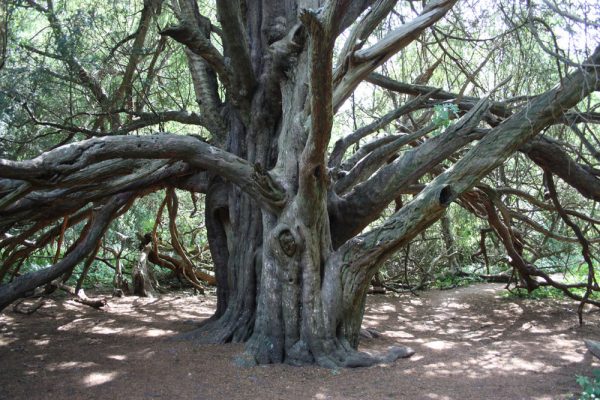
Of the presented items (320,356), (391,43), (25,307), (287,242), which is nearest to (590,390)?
(320,356)

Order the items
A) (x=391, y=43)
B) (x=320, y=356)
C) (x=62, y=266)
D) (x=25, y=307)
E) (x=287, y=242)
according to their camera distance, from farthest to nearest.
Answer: (x=25, y=307), (x=62, y=266), (x=287, y=242), (x=320, y=356), (x=391, y=43)

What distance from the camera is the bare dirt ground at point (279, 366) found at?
4.70 meters

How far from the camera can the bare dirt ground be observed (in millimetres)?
4699

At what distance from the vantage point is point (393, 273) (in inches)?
522

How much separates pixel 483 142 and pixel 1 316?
271 inches

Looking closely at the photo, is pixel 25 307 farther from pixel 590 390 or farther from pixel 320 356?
pixel 590 390

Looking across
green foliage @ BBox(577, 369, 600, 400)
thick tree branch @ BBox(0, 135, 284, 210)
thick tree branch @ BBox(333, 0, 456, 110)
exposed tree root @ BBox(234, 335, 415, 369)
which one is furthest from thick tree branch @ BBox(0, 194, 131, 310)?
green foliage @ BBox(577, 369, 600, 400)

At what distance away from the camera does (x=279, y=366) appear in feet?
18.1

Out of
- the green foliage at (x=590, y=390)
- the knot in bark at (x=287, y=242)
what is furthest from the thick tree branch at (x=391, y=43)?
the green foliage at (x=590, y=390)

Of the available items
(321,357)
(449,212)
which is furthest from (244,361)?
(449,212)

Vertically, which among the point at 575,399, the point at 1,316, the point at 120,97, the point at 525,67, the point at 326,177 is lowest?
the point at 575,399

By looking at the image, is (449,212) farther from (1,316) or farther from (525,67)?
(1,316)

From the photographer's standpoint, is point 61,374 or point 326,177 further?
point 326,177

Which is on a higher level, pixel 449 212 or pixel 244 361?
pixel 449 212
